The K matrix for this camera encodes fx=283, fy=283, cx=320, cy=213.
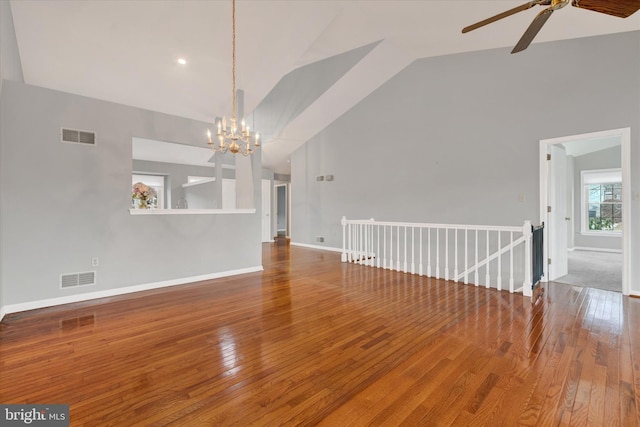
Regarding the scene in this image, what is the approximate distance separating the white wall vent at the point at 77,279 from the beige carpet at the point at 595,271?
6.41m

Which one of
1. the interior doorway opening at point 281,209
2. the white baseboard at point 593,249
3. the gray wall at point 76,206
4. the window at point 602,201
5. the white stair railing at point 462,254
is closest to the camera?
the gray wall at point 76,206

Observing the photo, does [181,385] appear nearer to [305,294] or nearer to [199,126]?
[305,294]

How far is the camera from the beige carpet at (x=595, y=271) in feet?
13.5

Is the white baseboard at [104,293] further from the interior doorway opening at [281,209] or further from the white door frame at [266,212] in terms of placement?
the interior doorway opening at [281,209]

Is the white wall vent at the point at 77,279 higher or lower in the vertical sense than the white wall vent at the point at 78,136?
lower

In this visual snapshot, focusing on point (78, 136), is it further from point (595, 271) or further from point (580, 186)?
point (580, 186)

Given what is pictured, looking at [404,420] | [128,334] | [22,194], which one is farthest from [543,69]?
[22,194]

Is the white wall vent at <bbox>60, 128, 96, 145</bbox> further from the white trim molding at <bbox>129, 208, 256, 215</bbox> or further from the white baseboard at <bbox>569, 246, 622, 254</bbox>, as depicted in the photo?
the white baseboard at <bbox>569, 246, 622, 254</bbox>

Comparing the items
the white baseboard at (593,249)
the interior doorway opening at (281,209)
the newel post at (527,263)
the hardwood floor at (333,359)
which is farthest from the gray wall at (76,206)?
the white baseboard at (593,249)

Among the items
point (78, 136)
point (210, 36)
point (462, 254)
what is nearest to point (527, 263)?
point (462, 254)

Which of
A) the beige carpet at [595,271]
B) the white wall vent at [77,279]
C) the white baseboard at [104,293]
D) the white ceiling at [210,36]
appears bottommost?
A: the beige carpet at [595,271]

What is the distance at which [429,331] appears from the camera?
250 cm

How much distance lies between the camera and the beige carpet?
4121mm

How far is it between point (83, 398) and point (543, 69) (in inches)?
242
